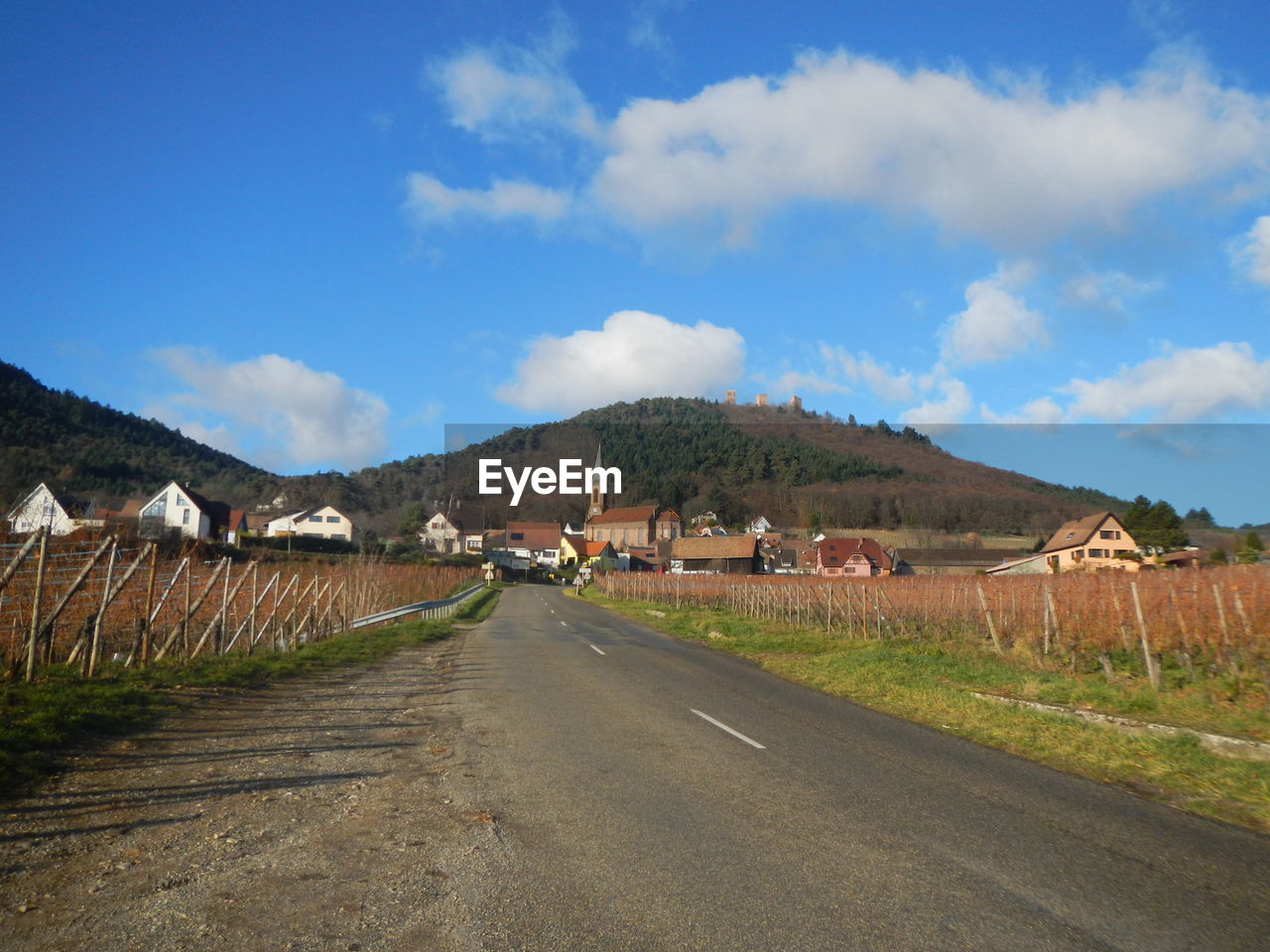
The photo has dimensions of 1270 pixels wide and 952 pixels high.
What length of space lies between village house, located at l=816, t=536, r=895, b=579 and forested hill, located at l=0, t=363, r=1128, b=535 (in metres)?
4.77

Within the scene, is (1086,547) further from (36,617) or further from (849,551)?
(36,617)

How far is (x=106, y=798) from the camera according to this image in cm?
677

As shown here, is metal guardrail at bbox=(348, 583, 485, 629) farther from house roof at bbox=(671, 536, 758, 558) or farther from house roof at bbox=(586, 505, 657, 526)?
house roof at bbox=(586, 505, 657, 526)

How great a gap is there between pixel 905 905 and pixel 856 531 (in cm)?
8169

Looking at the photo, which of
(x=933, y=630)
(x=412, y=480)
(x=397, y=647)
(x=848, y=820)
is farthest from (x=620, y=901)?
(x=412, y=480)

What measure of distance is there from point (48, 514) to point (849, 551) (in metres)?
60.3

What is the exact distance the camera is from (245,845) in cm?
577

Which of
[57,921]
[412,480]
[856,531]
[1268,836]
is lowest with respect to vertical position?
[1268,836]

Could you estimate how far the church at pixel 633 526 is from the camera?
120 metres

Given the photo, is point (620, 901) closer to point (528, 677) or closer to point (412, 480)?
point (528, 677)

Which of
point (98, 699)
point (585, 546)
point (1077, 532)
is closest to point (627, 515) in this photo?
point (585, 546)

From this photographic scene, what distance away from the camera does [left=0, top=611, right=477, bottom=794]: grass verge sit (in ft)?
25.1

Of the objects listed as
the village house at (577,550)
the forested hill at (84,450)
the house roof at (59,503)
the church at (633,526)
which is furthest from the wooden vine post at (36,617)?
the church at (633,526)

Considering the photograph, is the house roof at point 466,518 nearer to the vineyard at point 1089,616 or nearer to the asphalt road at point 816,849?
the vineyard at point 1089,616
